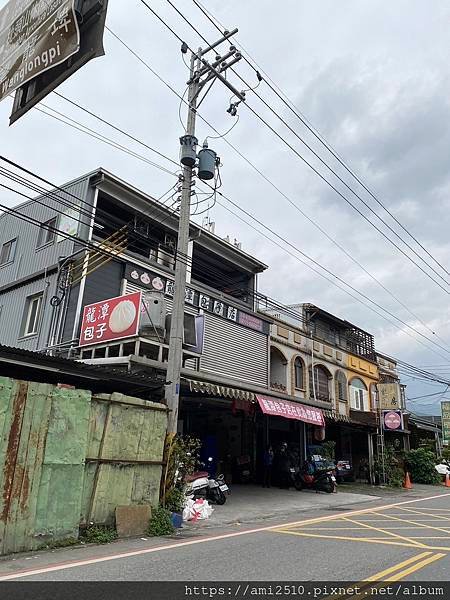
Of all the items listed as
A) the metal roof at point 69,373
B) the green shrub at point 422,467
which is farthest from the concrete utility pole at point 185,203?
the green shrub at point 422,467

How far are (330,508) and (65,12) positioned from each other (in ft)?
45.7

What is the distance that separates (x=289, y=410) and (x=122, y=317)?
5934mm

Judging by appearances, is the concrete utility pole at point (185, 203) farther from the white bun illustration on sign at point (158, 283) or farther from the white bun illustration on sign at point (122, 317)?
the white bun illustration on sign at point (158, 283)

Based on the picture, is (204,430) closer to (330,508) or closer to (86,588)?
(330,508)

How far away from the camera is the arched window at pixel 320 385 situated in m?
26.4

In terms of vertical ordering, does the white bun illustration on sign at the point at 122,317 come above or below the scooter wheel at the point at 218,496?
above

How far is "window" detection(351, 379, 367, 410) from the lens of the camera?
101 ft

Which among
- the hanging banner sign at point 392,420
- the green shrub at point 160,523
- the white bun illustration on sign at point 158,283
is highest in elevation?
the white bun illustration on sign at point 158,283

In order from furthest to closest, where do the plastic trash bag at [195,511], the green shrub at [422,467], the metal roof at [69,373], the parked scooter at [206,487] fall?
the green shrub at [422,467] < the parked scooter at [206,487] < the plastic trash bag at [195,511] < the metal roof at [69,373]

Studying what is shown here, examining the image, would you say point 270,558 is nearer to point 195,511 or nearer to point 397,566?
point 397,566

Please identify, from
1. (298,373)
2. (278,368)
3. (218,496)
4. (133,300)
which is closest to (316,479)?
(278,368)

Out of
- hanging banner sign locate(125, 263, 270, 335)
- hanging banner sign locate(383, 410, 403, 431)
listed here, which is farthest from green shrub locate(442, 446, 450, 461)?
hanging banner sign locate(125, 263, 270, 335)

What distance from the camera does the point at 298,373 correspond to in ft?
84.5

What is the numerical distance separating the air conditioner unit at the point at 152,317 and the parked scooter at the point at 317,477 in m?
9.11
